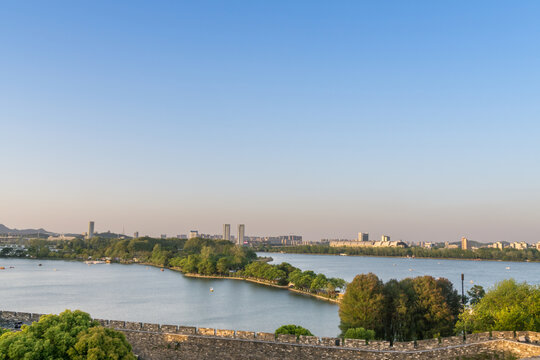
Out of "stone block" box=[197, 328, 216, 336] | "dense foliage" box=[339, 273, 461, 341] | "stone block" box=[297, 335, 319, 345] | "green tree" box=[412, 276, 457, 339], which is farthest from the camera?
"dense foliage" box=[339, 273, 461, 341]

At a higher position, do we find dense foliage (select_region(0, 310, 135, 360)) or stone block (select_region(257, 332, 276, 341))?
dense foliage (select_region(0, 310, 135, 360))

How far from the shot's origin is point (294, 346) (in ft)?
47.8

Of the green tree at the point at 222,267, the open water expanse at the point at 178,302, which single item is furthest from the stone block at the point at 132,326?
the green tree at the point at 222,267

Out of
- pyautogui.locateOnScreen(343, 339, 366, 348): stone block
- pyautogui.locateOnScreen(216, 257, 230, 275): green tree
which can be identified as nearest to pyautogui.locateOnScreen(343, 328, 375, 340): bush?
pyautogui.locateOnScreen(343, 339, 366, 348): stone block

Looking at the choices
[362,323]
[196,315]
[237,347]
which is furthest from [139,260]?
[237,347]

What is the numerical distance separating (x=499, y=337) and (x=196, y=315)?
29.8m

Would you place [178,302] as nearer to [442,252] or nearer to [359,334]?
[359,334]

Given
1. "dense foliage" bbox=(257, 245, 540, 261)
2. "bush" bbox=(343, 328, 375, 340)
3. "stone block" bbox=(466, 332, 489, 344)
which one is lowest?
"dense foliage" bbox=(257, 245, 540, 261)

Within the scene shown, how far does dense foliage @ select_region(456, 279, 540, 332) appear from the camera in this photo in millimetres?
17031

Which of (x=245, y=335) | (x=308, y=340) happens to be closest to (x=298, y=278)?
(x=245, y=335)

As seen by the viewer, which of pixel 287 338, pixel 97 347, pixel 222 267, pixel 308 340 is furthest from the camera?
pixel 222 267

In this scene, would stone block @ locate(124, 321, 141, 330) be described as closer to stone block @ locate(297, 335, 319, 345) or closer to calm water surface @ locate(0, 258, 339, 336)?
stone block @ locate(297, 335, 319, 345)

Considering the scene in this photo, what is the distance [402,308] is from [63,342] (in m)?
19.7

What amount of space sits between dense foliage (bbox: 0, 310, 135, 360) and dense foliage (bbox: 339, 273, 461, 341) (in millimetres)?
17206
